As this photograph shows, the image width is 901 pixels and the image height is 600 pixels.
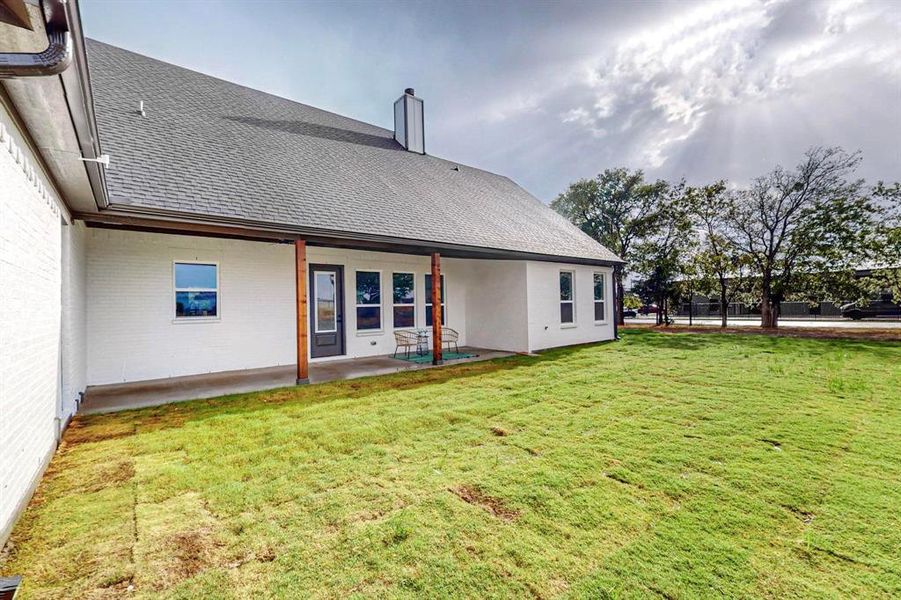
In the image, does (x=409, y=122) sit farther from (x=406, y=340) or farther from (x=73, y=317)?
(x=73, y=317)

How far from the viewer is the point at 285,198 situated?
723 centimetres

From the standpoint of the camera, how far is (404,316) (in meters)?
10.7

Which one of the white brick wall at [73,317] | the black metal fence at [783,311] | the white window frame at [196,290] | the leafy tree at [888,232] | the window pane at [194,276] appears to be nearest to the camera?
the white brick wall at [73,317]

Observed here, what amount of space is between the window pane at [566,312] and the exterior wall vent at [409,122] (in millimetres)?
7459

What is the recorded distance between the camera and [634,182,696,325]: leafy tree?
18848 mm

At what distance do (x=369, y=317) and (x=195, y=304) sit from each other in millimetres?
3779

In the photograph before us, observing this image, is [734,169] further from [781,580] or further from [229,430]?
[229,430]

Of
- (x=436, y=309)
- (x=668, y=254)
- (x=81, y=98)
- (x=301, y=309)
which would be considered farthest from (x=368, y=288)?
(x=668, y=254)

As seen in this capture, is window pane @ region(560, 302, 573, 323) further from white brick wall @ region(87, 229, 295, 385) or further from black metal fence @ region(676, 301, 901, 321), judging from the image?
black metal fence @ region(676, 301, 901, 321)

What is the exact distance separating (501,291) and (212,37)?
9.67m

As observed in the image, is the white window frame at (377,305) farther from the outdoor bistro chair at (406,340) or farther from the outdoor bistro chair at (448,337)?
the outdoor bistro chair at (448,337)

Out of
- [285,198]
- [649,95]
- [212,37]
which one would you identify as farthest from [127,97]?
[649,95]

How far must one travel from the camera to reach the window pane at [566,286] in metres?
11.9

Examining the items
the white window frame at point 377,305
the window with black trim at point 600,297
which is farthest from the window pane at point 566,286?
the white window frame at point 377,305
